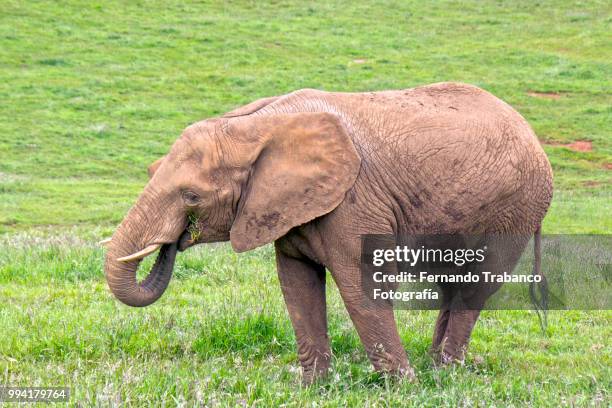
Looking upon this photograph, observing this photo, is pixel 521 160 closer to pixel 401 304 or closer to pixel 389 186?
pixel 389 186

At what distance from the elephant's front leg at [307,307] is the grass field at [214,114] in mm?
174

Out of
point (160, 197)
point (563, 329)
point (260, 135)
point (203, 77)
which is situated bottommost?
point (563, 329)

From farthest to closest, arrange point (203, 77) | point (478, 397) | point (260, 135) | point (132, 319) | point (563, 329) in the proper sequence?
point (203, 77) < point (563, 329) < point (132, 319) < point (260, 135) < point (478, 397)

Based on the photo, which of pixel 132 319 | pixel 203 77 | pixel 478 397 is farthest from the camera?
pixel 203 77

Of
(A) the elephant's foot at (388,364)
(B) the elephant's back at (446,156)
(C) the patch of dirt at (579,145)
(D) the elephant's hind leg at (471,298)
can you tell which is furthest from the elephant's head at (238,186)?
(C) the patch of dirt at (579,145)

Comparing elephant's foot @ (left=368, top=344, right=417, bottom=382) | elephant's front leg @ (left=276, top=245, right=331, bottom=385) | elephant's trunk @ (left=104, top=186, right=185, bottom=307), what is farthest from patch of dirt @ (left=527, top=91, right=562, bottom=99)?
elephant's trunk @ (left=104, top=186, right=185, bottom=307)

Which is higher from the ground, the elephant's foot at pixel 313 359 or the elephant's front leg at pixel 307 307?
the elephant's front leg at pixel 307 307

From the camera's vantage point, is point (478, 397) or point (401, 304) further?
point (401, 304)

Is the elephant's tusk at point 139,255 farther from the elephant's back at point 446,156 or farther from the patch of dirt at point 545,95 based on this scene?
the patch of dirt at point 545,95

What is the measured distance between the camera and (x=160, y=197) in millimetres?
6254

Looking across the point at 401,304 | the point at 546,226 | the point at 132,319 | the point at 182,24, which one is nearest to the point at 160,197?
the point at 132,319

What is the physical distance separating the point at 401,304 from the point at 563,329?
1544 mm

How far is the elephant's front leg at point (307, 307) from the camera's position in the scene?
6859mm

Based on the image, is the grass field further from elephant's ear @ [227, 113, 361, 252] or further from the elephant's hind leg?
elephant's ear @ [227, 113, 361, 252]
